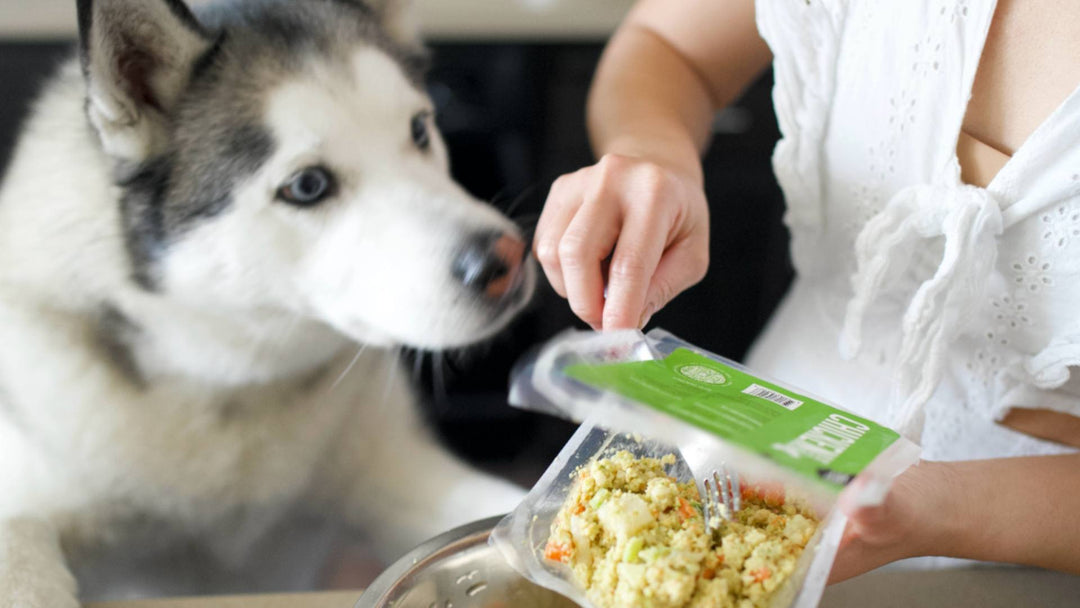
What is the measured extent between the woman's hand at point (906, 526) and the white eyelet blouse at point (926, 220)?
0.21 ft

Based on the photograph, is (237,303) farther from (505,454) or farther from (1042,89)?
(505,454)

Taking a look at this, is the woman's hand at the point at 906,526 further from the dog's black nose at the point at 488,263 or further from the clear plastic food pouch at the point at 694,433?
the dog's black nose at the point at 488,263

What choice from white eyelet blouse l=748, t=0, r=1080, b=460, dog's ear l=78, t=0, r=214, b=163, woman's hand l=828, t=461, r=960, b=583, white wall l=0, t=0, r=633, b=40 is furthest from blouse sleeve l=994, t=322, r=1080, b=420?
white wall l=0, t=0, r=633, b=40

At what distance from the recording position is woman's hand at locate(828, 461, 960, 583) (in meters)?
0.42

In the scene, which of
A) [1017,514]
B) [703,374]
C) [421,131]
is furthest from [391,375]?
[1017,514]

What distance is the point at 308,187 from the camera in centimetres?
60

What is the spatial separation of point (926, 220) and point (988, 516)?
0.21 m

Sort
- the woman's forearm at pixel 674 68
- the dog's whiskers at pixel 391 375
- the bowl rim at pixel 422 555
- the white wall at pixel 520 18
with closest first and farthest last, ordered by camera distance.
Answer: the bowl rim at pixel 422 555, the woman's forearm at pixel 674 68, the dog's whiskers at pixel 391 375, the white wall at pixel 520 18

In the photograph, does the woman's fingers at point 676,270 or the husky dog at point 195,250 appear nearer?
the woman's fingers at point 676,270

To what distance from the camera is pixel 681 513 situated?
1.38 ft

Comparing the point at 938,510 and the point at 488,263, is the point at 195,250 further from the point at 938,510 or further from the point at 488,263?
the point at 938,510

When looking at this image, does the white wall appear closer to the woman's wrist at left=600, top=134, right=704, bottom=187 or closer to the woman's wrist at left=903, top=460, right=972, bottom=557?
the woman's wrist at left=600, top=134, right=704, bottom=187

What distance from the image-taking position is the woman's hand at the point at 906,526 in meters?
0.42

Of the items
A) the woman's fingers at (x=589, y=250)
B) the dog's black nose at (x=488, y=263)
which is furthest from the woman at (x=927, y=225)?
the dog's black nose at (x=488, y=263)
